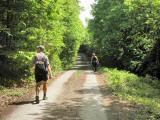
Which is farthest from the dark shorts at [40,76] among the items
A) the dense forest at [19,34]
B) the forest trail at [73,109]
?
the dense forest at [19,34]

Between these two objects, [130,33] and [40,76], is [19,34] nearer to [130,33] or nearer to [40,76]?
[40,76]

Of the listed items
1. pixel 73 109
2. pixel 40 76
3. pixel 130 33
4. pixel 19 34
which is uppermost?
pixel 130 33

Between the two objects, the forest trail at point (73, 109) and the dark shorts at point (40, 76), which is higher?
the dark shorts at point (40, 76)

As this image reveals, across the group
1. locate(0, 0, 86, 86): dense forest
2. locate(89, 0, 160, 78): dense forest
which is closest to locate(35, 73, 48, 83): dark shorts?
locate(0, 0, 86, 86): dense forest

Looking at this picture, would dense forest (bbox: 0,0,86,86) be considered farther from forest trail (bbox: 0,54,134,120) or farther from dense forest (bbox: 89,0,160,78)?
dense forest (bbox: 89,0,160,78)

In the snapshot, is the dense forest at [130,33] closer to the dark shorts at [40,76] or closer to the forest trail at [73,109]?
the forest trail at [73,109]

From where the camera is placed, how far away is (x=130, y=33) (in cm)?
4456

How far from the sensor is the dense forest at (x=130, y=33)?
2722 centimetres

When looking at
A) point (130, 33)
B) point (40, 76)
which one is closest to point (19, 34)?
point (40, 76)

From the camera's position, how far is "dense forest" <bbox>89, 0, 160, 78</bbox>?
27.2 metres

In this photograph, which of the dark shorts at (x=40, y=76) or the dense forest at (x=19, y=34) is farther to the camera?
the dense forest at (x=19, y=34)

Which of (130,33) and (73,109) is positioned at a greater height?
(130,33)

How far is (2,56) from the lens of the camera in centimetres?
2012

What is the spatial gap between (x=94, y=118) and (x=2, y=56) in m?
9.72
